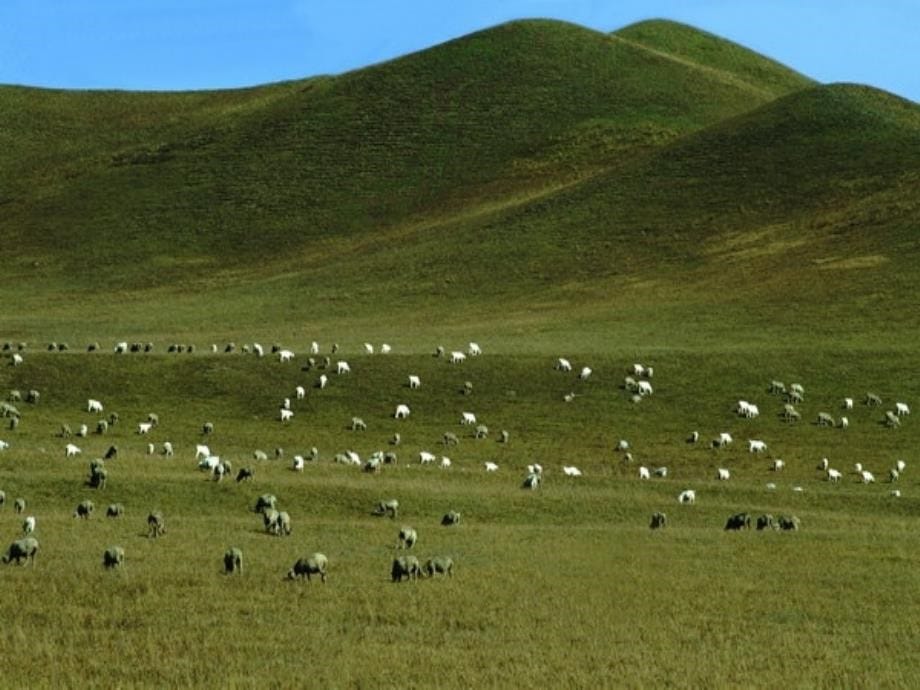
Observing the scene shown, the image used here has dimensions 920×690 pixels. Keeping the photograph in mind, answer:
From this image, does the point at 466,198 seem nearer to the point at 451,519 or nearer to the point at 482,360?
the point at 482,360

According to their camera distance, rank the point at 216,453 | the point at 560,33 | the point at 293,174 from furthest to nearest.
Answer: the point at 560,33 < the point at 293,174 < the point at 216,453

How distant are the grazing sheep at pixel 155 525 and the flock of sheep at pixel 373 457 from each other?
0.02 metres

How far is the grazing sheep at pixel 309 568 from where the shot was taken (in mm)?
25969

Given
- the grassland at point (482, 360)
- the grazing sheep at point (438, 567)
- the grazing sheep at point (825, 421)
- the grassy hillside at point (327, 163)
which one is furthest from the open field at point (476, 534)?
the grassy hillside at point (327, 163)

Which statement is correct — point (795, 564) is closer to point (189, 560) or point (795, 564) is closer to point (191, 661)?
point (189, 560)

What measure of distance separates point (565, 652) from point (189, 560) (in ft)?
31.7

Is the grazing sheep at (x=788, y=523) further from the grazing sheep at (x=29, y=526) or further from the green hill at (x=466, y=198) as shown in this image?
the green hill at (x=466, y=198)

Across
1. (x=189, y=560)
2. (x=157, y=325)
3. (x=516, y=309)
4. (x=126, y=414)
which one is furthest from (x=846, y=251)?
(x=189, y=560)

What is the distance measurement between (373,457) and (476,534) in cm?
1042

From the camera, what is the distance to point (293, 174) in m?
133

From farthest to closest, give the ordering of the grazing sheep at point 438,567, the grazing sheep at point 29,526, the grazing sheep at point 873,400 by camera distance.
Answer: the grazing sheep at point 873,400 < the grazing sheep at point 29,526 < the grazing sheep at point 438,567

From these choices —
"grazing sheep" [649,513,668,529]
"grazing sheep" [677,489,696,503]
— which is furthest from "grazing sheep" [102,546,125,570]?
"grazing sheep" [677,489,696,503]

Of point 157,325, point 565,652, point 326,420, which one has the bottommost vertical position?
point 565,652

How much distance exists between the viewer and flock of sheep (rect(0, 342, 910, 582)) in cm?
2688
